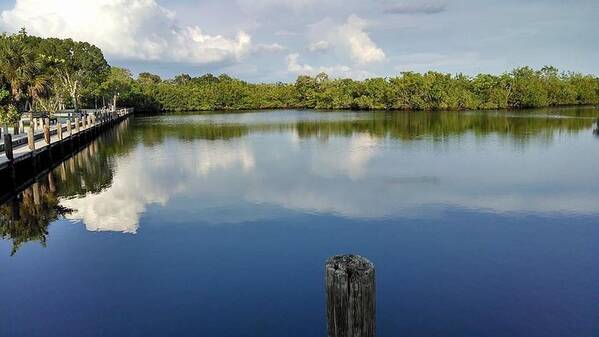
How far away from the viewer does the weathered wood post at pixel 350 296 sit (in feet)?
12.0

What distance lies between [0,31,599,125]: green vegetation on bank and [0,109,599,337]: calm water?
38.3 meters

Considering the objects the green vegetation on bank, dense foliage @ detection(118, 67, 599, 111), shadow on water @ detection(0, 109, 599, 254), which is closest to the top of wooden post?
shadow on water @ detection(0, 109, 599, 254)

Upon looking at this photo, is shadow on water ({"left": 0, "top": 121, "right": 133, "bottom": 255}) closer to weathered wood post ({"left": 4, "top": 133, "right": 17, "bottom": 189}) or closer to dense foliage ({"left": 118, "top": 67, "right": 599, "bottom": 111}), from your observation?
weathered wood post ({"left": 4, "top": 133, "right": 17, "bottom": 189})

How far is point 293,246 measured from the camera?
12.8 metres

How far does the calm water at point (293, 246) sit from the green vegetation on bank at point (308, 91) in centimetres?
3831

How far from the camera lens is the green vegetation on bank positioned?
6656 cm

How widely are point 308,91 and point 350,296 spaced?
109 m

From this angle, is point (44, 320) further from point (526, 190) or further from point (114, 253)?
point (526, 190)

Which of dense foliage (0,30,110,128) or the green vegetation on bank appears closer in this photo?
dense foliage (0,30,110,128)

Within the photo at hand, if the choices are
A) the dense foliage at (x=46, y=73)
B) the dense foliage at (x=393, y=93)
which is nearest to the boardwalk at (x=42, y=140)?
the dense foliage at (x=46, y=73)

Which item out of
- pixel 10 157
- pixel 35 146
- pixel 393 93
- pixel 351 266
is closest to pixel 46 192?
pixel 10 157

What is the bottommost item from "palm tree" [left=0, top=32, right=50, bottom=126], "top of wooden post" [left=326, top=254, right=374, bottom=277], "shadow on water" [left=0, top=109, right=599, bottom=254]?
"shadow on water" [left=0, top=109, right=599, bottom=254]

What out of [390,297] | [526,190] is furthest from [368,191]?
[390,297]

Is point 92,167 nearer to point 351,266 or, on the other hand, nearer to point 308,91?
point 351,266
